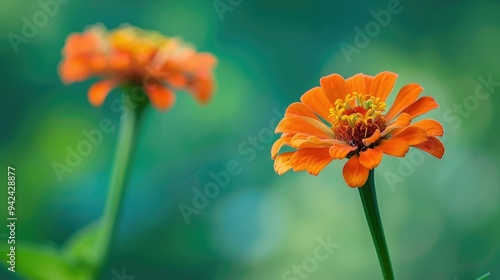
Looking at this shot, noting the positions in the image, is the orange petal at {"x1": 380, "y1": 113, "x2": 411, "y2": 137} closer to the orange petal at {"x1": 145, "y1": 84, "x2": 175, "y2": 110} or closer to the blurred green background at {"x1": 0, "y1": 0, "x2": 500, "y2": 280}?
the orange petal at {"x1": 145, "y1": 84, "x2": 175, "y2": 110}

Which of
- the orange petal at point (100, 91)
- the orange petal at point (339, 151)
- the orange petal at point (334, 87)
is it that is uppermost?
the orange petal at point (100, 91)

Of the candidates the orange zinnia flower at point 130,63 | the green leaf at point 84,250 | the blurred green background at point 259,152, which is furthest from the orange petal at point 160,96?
the blurred green background at point 259,152

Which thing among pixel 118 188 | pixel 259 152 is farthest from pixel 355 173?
pixel 259 152

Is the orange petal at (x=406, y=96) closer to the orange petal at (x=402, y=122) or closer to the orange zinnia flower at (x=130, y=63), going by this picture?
the orange petal at (x=402, y=122)

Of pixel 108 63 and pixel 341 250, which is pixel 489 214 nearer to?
pixel 341 250

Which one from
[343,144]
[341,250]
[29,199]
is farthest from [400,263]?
[343,144]

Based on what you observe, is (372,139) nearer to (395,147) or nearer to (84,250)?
(395,147)

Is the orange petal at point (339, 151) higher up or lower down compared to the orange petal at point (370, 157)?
higher up
